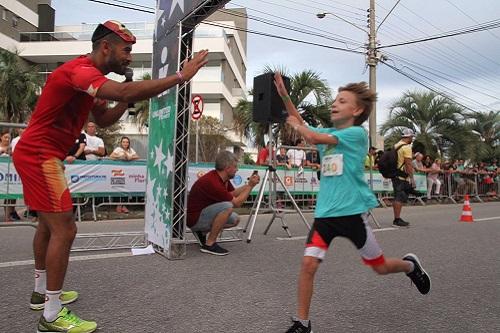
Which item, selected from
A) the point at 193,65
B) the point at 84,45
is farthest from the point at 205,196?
the point at 84,45

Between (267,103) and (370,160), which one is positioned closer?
(267,103)

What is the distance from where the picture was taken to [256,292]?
383 centimetres

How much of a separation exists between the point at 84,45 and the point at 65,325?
46.8 m

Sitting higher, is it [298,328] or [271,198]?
[271,198]

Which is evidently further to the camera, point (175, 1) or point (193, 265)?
point (175, 1)

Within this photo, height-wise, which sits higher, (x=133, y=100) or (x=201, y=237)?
(x=133, y=100)

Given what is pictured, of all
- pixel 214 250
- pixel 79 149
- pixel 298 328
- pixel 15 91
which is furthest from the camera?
pixel 15 91

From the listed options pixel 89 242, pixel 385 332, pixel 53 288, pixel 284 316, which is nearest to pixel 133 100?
pixel 53 288

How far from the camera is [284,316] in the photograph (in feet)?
10.6

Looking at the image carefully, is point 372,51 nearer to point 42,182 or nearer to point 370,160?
point 370,160

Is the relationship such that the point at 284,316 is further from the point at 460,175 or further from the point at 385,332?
the point at 460,175

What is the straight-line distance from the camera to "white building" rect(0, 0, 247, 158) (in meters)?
42.9

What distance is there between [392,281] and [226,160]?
99.8 inches

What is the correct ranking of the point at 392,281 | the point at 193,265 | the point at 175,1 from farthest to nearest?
the point at 175,1 < the point at 193,265 < the point at 392,281
